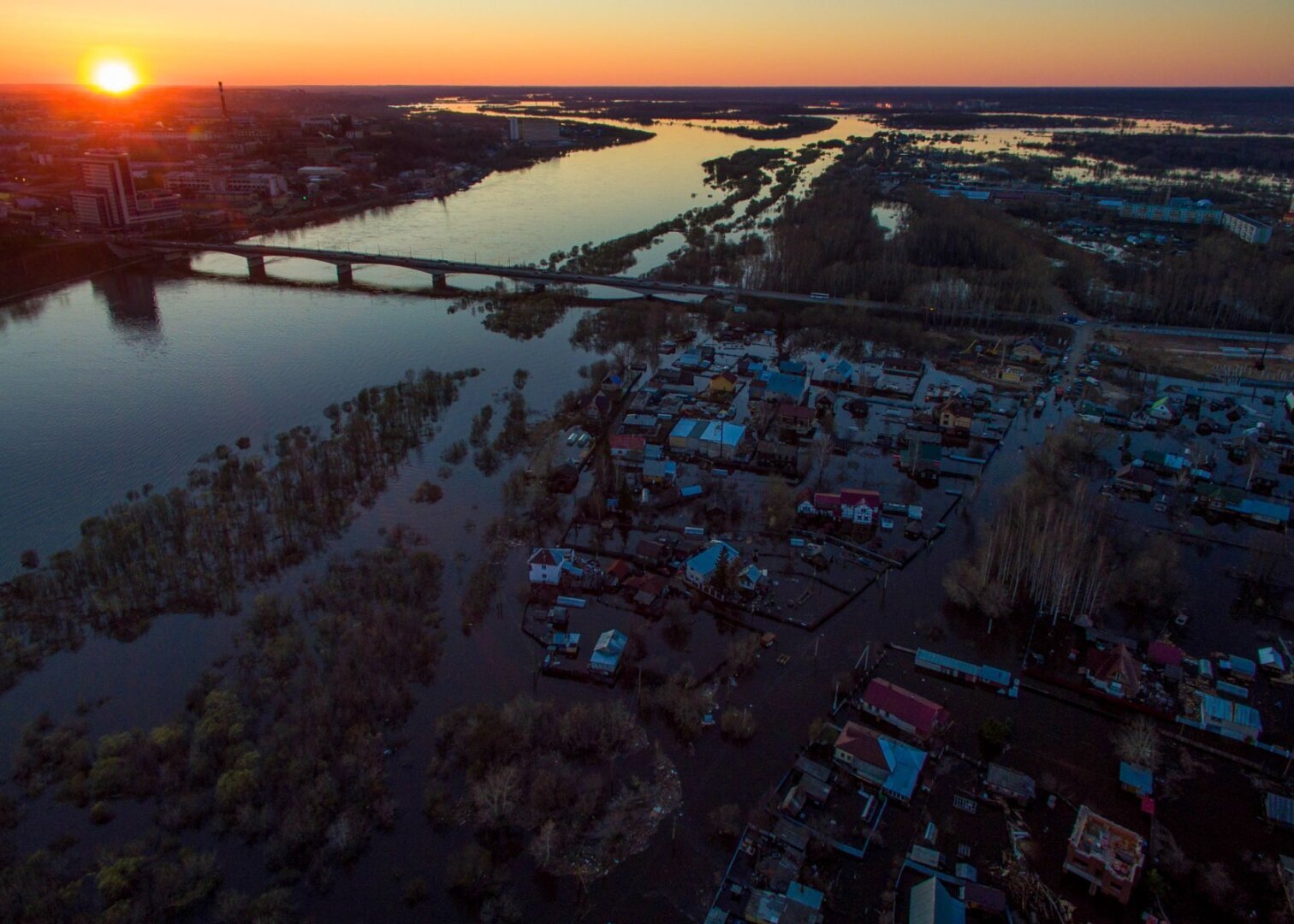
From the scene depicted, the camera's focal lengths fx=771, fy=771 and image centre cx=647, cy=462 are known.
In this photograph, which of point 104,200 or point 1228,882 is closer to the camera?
point 1228,882

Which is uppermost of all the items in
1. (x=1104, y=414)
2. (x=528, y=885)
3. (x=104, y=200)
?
(x=104, y=200)

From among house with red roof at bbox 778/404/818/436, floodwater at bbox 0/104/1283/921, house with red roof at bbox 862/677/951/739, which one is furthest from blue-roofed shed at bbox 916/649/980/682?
house with red roof at bbox 778/404/818/436

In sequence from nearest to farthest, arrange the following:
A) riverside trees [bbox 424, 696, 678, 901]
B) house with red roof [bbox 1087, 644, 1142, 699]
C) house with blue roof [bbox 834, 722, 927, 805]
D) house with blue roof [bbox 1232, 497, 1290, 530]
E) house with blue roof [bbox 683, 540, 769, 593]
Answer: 1. riverside trees [bbox 424, 696, 678, 901]
2. house with blue roof [bbox 834, 722, 927, 805]
3. house with red roof [bbox 1087, 644, 1142, 699]
4. house with blue roof [bbox 683, 540, 769, 593]
5. house with blue roof [bbox 1232, 497, 1290, 530]

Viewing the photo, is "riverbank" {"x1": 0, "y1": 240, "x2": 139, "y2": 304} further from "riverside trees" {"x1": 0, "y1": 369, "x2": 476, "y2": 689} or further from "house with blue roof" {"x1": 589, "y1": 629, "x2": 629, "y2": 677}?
"house with blue roof" {"x1": 589, "y1": 629, "x2": 629, "y2": 677}

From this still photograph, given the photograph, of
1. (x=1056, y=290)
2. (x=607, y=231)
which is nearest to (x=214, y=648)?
(x=1056, y=290)

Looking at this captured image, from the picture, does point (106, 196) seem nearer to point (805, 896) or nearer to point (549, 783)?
point (549, 783)

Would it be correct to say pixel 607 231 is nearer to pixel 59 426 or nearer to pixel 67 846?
pixel 59 426
